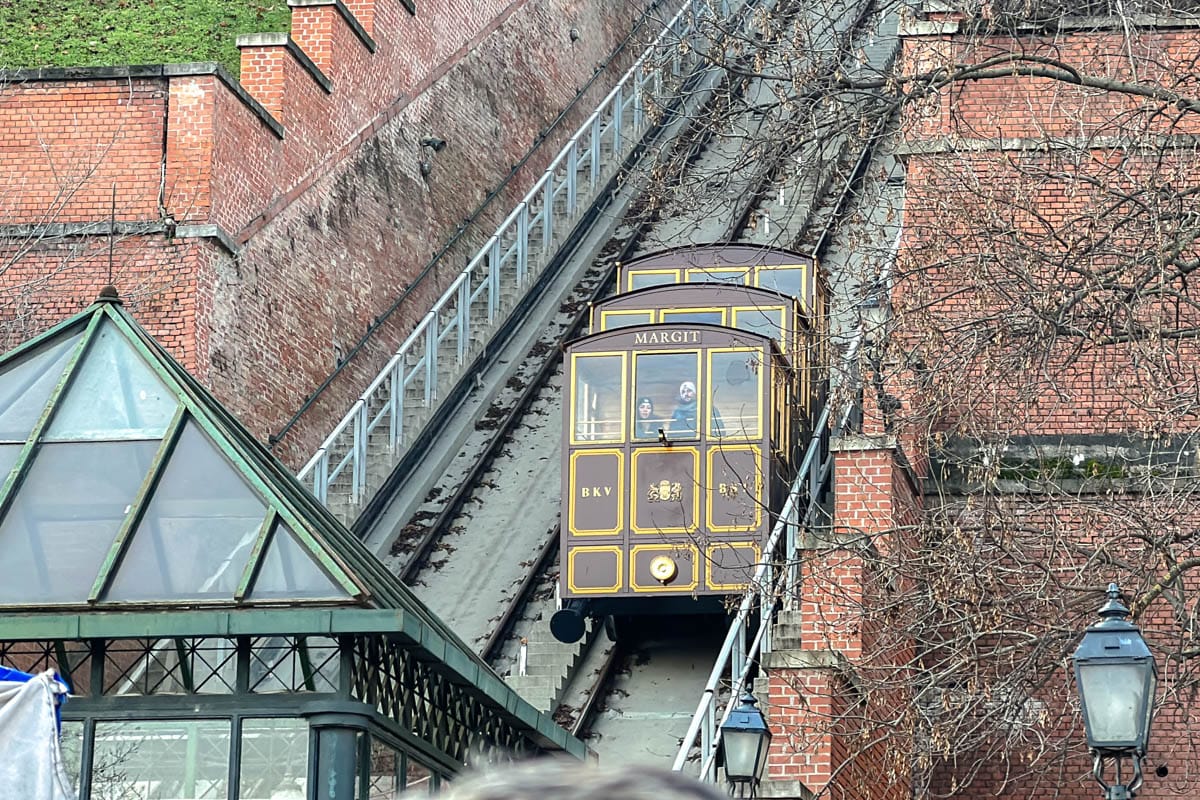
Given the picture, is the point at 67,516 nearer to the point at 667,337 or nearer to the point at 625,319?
the point at 667,337

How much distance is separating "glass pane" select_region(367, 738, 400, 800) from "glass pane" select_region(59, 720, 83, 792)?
4.25 feet

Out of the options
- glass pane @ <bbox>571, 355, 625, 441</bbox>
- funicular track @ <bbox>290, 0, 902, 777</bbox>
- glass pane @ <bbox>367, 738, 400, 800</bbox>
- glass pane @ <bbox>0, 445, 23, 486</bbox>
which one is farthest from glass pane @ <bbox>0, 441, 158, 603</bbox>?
glass pane @ <bbox>571, 355, 625, 441</bbox>

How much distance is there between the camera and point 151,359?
10.5 m

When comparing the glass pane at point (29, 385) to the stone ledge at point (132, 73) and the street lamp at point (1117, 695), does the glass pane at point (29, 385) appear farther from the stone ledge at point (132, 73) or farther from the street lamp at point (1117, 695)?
the stone ledge at point (132, 73)

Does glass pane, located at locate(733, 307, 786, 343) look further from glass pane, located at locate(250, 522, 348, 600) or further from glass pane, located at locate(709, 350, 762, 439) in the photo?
glass pane, located at locate(250, 522, 348, 600)

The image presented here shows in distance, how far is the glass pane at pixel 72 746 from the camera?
9562 millimetres

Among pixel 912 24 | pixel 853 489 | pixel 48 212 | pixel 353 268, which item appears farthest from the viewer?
pixel 353 268

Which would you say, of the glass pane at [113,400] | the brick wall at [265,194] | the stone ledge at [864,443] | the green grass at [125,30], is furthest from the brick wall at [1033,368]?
the green grass at [125,30]

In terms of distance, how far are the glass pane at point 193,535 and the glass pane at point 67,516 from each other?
0.15 metres

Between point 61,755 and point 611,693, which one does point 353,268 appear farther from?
point 61,755

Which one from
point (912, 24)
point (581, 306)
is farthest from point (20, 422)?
point (581, 306)

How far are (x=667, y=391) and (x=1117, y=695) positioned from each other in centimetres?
1110

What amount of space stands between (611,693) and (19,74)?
839cm

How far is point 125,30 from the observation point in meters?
23.5
